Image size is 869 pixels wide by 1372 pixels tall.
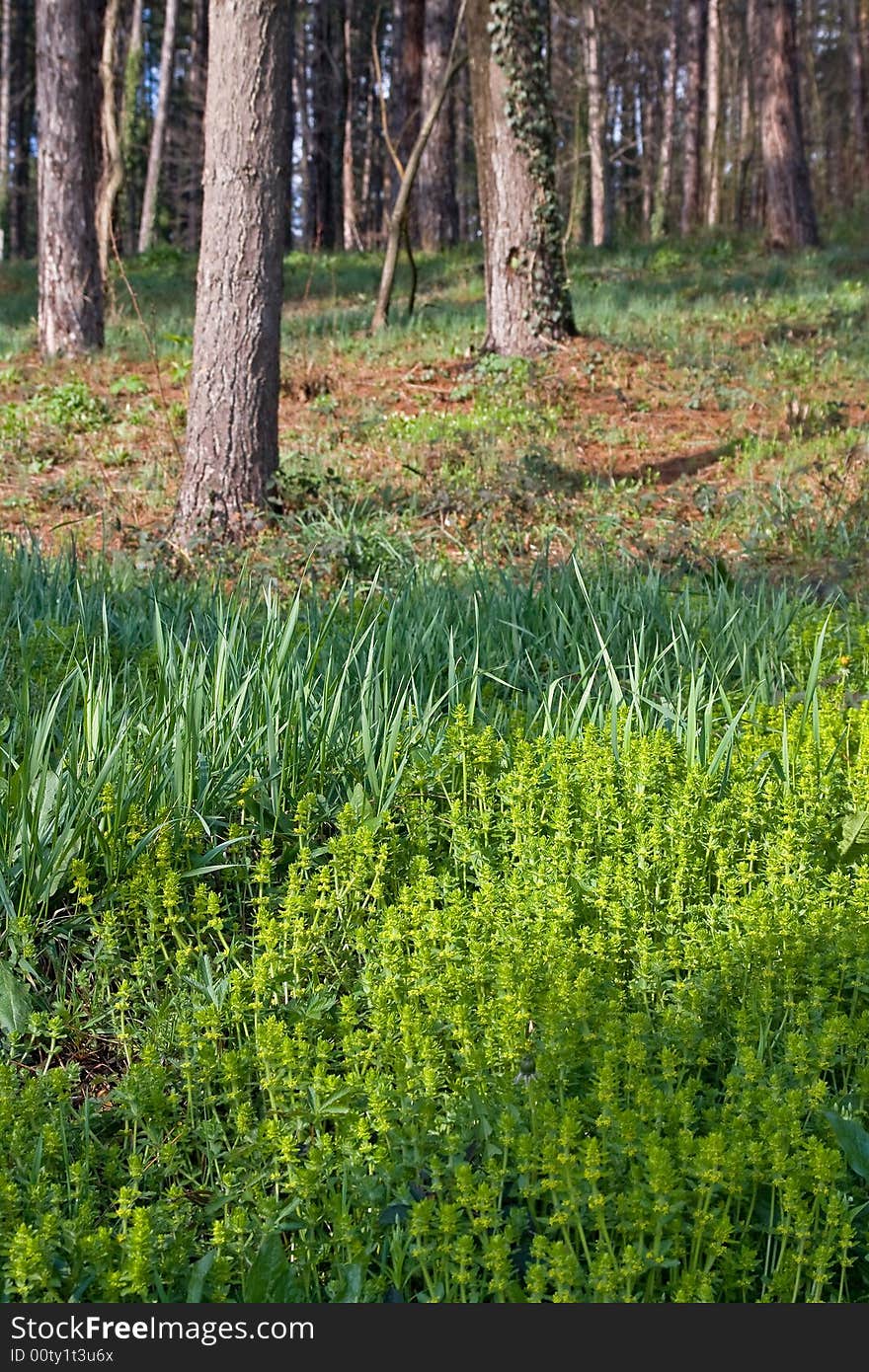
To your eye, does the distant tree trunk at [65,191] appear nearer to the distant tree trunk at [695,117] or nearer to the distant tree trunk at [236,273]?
the distant tree trunk at [236,273]

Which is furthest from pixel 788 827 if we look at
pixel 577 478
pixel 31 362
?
pixel 31 362

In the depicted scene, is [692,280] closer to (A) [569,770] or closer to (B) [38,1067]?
(A) [569,770]

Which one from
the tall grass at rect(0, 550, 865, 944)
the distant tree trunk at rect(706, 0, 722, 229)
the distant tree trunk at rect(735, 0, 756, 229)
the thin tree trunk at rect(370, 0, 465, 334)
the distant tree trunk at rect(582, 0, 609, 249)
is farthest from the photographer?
the distant tree trunk at rect(735, 0, 756, 229)

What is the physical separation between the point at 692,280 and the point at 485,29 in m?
4.90

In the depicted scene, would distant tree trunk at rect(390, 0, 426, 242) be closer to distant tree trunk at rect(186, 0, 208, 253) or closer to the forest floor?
distant tree trunk at rect(186, 0, 208, 253)

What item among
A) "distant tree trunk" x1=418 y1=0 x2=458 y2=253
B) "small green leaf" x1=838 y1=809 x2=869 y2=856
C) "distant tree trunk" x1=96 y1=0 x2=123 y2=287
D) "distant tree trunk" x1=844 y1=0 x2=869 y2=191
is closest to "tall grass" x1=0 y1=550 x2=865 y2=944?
"small green leaf" x1=838 y1=809 x2=869 y2=856

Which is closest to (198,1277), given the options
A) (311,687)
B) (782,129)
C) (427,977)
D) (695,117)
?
(427,977)

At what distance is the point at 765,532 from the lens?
21.9ft

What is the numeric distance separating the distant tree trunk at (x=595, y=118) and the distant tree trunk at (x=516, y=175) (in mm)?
14738

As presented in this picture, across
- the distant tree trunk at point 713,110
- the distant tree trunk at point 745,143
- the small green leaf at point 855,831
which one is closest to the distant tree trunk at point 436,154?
the distant tree trunk at point 713,110

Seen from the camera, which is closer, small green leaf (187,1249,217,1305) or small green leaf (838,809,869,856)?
small green leaf (187,1249,217,1305)

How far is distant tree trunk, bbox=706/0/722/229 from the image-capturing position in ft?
81.8

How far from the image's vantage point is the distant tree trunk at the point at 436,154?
60.3 feet

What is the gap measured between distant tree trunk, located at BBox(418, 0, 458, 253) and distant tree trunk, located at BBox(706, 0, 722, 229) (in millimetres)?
7265
